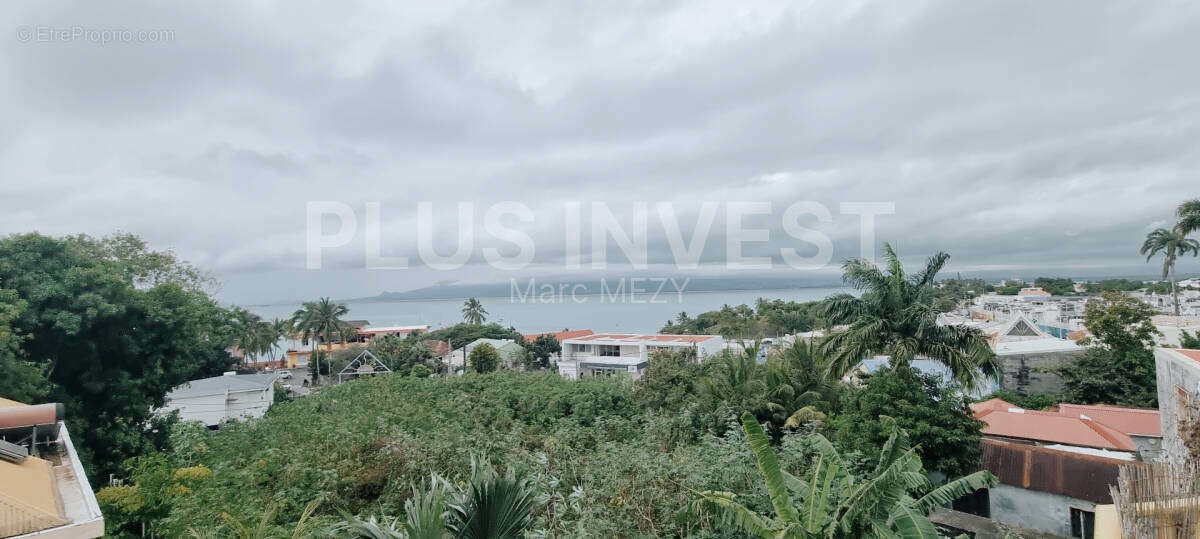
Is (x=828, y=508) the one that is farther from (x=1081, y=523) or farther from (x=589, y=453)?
(x=1081, y=523)

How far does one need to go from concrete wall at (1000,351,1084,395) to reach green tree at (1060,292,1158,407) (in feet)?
6.16

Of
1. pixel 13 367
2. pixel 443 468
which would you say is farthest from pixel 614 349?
pixel 443 468

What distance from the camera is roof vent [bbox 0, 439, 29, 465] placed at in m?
3.53

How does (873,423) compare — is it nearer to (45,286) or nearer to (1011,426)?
(1011,426)

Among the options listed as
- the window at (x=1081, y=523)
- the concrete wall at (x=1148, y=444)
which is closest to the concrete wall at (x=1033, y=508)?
the window at (x=1081, y=523)

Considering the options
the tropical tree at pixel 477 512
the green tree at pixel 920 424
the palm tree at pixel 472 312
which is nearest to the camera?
the tropical tree at pixel 477 512

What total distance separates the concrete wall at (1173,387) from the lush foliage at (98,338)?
1469 centimetres

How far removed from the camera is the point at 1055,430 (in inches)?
439

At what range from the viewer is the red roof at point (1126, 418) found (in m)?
12.1

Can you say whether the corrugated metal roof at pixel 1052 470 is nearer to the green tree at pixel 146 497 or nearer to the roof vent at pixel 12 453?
the green tree at pixel 146 497

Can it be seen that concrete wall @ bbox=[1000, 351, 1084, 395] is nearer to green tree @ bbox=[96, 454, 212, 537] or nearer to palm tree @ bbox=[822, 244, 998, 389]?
palm tree @ bbox=[822, 244, 998, 389]

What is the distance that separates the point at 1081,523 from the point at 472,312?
5237 centimetres

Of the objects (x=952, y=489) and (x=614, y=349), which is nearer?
(x=952, y=489)

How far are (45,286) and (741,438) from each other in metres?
11.1
